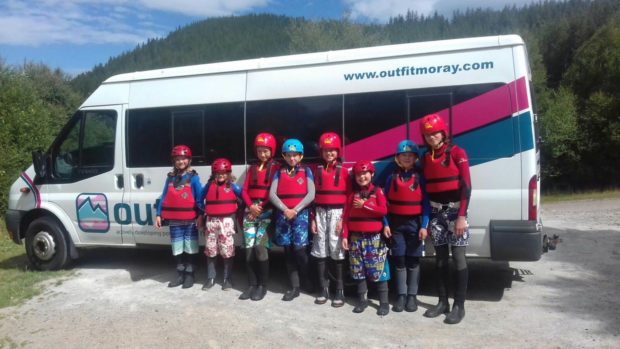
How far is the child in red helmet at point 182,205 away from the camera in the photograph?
5.46m

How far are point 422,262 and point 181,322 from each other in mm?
3435

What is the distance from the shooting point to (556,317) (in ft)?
14.6

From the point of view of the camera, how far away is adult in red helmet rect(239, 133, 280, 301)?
5.09 m

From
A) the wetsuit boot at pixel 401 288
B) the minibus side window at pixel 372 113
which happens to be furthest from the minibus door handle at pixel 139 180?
the wetsuit boot at pixel 401 288

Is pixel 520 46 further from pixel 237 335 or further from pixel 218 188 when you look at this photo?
pixel 237 335

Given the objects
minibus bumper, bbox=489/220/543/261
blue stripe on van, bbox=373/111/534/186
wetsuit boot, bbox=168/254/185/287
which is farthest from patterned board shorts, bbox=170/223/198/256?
minibus bumper, bbox=489/220/543/261

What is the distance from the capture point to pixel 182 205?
17.9 ft

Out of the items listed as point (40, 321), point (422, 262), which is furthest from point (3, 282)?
point (422, 262)

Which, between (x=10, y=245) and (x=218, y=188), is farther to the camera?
(x=10, y=245)

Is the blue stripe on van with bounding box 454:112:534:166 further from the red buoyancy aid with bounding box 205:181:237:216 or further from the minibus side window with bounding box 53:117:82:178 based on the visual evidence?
the minibus side window with bounding box 53:117:82:178

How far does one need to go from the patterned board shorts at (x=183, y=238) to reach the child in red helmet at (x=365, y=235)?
6.25 feet

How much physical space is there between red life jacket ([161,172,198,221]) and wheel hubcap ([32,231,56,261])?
6.80 feet

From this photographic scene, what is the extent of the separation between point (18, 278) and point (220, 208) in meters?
3.13

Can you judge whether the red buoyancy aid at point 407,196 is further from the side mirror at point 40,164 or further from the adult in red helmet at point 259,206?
the side mirror at point 40,164
